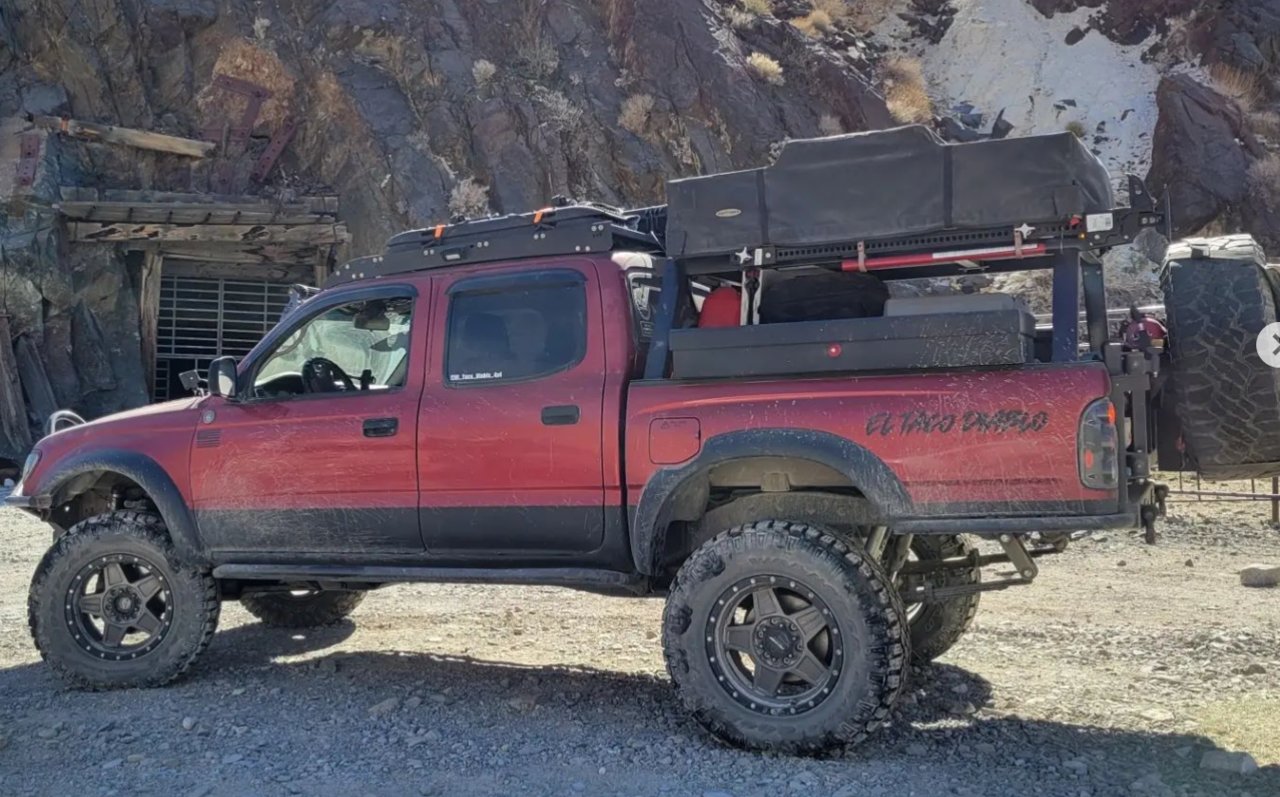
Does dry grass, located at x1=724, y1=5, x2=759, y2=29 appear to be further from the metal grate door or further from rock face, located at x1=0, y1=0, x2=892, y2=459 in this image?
the metal grate door

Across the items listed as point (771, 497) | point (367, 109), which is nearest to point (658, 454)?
point (771, 497)

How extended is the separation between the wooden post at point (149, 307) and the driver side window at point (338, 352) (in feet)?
42.2

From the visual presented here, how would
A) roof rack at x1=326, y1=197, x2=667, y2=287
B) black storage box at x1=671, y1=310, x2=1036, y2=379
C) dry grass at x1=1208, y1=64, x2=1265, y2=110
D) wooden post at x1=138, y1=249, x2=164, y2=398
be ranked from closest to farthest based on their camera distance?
black storage box at x1=671, y1=310, x2=1036, y2=379 → roof rack at x1=326, y1=197, x2=667, y2=287 → wooden post at x1=138, y1=249, x2=164, y2=398 → dry grass at x1=1208, y1=64, x2=1265, y2=110

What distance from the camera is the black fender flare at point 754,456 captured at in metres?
4.32

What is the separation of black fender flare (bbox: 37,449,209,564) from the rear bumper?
3.65m

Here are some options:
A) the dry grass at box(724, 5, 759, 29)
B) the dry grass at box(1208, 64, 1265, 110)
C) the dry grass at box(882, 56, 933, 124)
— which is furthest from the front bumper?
the dry grass at box(1208, 64, 1265, 110)

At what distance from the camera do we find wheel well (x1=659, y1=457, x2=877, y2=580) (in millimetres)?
4625

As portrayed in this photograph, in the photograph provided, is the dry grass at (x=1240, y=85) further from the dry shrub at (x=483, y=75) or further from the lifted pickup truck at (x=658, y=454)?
the lifted pickup truck at (x=658, y=454)

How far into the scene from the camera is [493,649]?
261 inches

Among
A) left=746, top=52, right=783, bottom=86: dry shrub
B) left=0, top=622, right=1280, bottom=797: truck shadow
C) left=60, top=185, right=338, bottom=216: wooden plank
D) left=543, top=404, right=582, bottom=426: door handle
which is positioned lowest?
left=0, top=622, right=1280, bottom=797: truck shadow

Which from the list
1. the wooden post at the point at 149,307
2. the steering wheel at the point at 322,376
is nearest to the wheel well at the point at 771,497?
the steering wheel at the point at 322,376

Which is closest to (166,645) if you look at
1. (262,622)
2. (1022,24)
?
(262,622)

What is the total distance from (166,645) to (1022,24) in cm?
2883

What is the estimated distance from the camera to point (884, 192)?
177 inches
